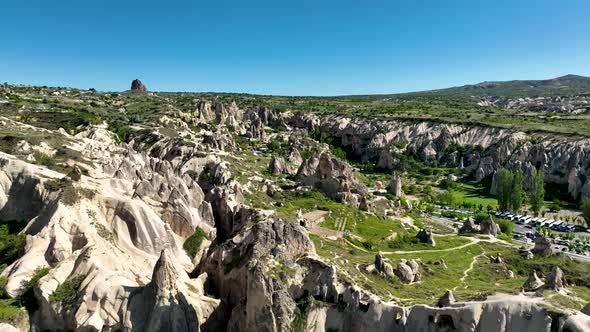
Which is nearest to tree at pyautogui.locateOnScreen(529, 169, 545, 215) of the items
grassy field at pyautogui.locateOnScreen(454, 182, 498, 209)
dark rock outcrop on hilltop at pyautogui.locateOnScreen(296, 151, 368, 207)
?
grassy field at pyautogui.locateOnScreen(454, 182, 498, 209)

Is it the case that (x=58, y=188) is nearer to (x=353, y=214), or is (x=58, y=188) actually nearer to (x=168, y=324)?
(x=168, y=324)

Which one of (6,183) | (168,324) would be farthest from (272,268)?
(6,183)

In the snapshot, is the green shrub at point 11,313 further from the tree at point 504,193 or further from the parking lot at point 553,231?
the tree at point 504,193

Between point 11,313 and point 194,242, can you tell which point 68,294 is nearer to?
point 11,313

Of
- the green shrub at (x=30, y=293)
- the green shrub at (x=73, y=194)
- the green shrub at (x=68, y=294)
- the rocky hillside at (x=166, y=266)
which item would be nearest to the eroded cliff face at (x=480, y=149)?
the rocky hillside at (x=166, y=266)

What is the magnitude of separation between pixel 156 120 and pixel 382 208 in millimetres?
74560

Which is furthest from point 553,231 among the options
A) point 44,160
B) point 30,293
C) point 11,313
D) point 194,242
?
point 11,313

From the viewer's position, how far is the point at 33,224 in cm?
3809

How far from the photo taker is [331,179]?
81188 millimetres

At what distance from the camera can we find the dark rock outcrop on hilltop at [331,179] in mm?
78875

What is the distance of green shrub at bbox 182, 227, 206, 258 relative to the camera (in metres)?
44.0

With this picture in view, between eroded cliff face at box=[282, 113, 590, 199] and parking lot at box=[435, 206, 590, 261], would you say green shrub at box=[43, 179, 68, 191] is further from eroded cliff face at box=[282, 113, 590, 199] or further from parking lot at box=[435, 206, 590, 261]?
eroded cliff face at box=[282, 113, 590, 199]

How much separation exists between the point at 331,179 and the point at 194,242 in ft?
133

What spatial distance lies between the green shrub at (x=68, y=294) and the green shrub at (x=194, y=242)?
13391mm
